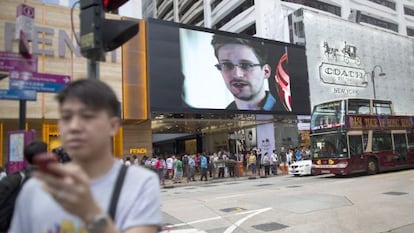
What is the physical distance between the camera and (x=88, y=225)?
1.42 m

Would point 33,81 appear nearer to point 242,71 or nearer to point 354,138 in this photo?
point 354,138

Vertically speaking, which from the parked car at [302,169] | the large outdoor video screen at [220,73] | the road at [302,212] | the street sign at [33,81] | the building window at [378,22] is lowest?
the road at [302,212]

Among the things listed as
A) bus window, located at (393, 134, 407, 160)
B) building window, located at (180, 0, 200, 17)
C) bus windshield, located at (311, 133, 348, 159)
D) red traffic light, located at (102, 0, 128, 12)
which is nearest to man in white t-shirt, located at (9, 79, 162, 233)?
red traffic light, located at (102, 0, 128, 12)

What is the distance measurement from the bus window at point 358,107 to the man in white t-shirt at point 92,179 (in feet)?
63.5

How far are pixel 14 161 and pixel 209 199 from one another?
919cm

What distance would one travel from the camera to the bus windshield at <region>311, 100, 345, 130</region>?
19.8 meters

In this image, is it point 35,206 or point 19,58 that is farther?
point 19,58

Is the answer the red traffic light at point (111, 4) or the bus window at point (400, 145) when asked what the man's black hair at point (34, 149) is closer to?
the red traffic light at point (111, 4)

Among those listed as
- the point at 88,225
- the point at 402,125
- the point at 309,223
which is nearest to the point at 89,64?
the point at 88,225

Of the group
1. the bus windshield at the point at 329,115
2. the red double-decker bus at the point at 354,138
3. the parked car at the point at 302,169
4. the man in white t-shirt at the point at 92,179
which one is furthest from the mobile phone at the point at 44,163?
the parked car at the point at 302,169

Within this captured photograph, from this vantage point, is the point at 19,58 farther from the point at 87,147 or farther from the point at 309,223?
the point at 309,223

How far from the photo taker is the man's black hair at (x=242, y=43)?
28.8m

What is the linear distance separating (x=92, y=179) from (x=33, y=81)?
3447 millimetres

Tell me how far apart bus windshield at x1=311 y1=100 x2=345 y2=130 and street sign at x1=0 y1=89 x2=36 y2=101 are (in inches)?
665
